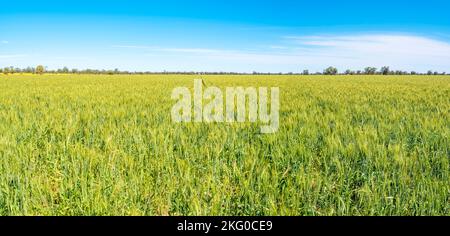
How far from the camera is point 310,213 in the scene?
2.75 meters

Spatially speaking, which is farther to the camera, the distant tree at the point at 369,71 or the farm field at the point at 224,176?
the distant tree at the point at 369,71

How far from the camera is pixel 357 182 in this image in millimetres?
3486

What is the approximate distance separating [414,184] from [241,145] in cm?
217

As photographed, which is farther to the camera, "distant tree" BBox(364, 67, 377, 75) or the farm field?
"distant tree" BBox(364, 67, 377, 75)

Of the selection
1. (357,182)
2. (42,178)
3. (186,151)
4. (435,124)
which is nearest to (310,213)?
(357,182)

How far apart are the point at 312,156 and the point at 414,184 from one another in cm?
118

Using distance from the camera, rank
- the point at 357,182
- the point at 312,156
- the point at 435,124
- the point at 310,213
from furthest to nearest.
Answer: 1. the point at 435,124
2. the point at 312,156
3. the point at 357,182
4. the point at 310,213

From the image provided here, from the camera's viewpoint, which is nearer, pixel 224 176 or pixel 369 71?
pixel 224 176
